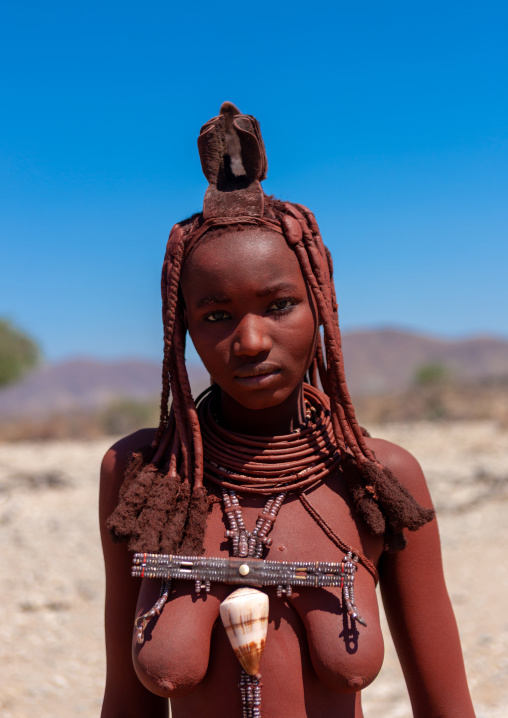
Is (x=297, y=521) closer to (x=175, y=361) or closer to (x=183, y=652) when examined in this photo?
(x=183, y=652)

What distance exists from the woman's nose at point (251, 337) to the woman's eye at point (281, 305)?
2.2 inches

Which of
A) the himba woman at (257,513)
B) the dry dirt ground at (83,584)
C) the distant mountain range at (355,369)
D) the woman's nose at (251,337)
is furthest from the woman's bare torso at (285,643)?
the distant mountain range at (355,369)

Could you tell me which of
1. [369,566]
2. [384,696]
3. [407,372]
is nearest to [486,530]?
[384,696]

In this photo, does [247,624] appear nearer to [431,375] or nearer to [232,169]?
[232,169]

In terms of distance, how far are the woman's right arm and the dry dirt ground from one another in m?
3.08

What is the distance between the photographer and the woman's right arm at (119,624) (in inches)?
83.5

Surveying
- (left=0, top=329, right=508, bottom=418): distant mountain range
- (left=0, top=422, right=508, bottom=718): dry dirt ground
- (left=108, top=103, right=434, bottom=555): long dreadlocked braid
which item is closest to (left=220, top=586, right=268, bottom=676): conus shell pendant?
(left=108, top=103, right=434, bottom=555): long dreadlocked braid

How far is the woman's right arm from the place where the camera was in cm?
212

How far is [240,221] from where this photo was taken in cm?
193

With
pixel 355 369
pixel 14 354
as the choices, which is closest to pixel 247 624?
pixel 14 354

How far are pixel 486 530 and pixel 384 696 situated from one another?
3925 millimetres

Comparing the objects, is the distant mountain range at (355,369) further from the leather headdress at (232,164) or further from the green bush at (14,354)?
the leather headdress at (232,164)

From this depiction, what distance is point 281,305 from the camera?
6.22ft

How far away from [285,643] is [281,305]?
0.90m
